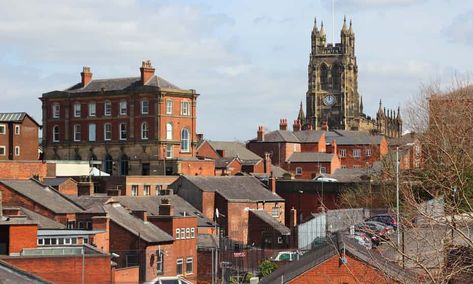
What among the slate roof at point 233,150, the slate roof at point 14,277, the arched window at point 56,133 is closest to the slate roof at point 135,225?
the slate roof at point 14,277

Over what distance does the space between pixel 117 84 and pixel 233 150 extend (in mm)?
23298

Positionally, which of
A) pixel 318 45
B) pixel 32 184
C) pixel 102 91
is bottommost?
pixel 32 184

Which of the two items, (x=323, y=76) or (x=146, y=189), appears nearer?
(x=146, y=189)

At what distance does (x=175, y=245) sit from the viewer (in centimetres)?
5809

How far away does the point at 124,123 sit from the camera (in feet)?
306

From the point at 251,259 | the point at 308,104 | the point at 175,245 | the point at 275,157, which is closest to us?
the point at 175,245

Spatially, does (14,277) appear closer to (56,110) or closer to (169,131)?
(169,131)

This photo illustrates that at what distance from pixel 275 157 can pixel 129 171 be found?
31.6 metres

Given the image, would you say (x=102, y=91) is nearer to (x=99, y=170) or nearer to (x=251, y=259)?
(x=99, y=170)

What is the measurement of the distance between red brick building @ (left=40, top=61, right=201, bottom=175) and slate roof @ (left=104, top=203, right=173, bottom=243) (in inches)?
1200

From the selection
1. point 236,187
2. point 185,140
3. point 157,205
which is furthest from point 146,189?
point 157,205

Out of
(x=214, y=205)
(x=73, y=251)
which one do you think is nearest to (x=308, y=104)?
(x=214, y=205)

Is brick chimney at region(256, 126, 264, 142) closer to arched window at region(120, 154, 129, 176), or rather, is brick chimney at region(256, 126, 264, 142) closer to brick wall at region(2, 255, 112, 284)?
arched window at region(120, 154, 129, 176)

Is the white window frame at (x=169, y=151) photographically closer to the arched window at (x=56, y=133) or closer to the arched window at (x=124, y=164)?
the arched window at (x=124, y=164)
